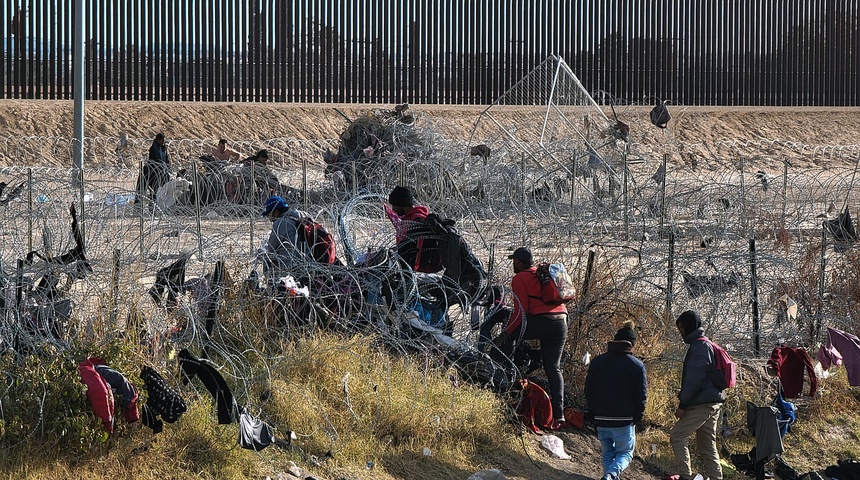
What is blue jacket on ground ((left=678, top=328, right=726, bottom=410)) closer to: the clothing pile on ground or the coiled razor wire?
the coiled razor wire

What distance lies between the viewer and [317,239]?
8.15 meters

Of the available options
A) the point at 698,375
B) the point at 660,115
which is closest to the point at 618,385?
the point at 698,375

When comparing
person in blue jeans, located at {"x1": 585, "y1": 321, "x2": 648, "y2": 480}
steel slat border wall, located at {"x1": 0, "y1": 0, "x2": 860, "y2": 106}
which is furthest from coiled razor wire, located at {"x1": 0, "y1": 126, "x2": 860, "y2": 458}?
steel slat border wall, located at {"x1": 0, "y1": 0, "x2": 860, "y2": 106}

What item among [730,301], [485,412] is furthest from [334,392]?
[730,301]

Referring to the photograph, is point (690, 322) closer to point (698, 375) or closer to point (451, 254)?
point (698, 375)

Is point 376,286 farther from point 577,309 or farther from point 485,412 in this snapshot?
point 577,309

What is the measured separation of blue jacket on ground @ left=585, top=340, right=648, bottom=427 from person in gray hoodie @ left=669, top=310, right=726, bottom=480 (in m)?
0.29

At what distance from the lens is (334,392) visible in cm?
753

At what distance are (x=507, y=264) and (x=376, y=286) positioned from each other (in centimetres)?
201

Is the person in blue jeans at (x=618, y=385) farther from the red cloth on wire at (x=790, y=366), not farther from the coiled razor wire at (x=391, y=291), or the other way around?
the red cloth on wire at (x=790, y=366)

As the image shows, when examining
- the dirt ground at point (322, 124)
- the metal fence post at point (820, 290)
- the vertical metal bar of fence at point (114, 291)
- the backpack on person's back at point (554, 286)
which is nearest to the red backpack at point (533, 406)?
the backpack on person's back at point (554, 286)

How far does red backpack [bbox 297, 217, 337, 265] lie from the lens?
8.07m

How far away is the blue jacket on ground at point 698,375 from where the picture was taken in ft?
24.2

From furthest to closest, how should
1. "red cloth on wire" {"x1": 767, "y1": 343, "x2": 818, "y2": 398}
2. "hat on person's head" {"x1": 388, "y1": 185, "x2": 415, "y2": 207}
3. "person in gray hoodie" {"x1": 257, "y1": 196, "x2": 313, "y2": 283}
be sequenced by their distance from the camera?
"red cloth on wire" {"x1": 767, "y1": 343, "x2": 818, "y2": 398} → "hat on person's head" {"x1": 388, "y1": 185, "x2": 415, "y2": 207} → "person in gray hoodie" {"x1": 257, "y1": 196, "x2": 313, "y2": 283}
